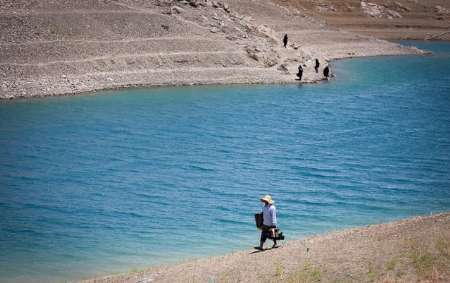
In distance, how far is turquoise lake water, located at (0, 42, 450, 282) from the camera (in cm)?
2397

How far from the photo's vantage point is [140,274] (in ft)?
63.8

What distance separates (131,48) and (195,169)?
2804 centimetres

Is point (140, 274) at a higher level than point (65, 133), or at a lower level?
higher

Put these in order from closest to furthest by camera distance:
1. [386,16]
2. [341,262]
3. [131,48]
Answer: [341,262], [131,48], [386,16]

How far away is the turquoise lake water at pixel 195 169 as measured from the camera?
78.6ft

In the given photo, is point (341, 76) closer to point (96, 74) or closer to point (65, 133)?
point (96, 74)

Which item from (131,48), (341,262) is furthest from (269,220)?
(131,48)

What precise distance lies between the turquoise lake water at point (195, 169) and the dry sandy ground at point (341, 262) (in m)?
2.66

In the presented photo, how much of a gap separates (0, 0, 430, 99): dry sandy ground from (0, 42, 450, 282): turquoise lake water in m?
2.89

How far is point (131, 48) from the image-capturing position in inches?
2341

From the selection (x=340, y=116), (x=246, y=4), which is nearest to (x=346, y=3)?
(x=246, y=4)

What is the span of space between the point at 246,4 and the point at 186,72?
96.3 ft

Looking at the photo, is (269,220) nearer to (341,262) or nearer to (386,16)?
(341,262)

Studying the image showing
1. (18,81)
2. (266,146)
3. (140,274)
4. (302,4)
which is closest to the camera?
(140,274)
